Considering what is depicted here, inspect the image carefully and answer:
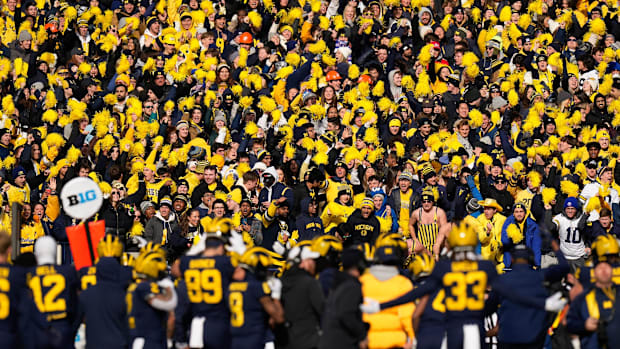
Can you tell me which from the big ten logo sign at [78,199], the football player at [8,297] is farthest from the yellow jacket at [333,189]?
the football player at [8,297]

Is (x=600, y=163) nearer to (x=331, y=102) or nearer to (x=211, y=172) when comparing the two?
(x=331, y=102)

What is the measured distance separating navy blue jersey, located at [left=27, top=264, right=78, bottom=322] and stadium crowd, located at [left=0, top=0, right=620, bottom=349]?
0.02 metres

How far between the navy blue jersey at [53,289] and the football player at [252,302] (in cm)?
192

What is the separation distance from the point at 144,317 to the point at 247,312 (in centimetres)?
117

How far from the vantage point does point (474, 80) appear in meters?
21.4

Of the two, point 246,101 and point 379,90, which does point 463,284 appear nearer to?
point 379,90

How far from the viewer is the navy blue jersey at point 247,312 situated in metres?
11.9

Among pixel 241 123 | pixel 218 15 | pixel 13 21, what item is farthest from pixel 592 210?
pixel 13 21

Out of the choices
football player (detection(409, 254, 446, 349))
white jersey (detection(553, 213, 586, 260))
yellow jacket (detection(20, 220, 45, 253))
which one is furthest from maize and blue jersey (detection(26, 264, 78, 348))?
white jersey (detection(553, 213, 586, 260))

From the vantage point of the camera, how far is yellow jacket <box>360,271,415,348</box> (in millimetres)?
11609

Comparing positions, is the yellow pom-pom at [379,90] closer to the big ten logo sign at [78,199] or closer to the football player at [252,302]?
the big ten logo sign at [78,199]

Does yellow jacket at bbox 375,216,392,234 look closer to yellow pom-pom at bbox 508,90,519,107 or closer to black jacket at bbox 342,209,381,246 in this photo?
black jacket at bbox 342,209,381,246

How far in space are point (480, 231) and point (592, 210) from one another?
215cm

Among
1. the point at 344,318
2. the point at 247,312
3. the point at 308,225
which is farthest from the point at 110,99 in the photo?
the point at 344,318
